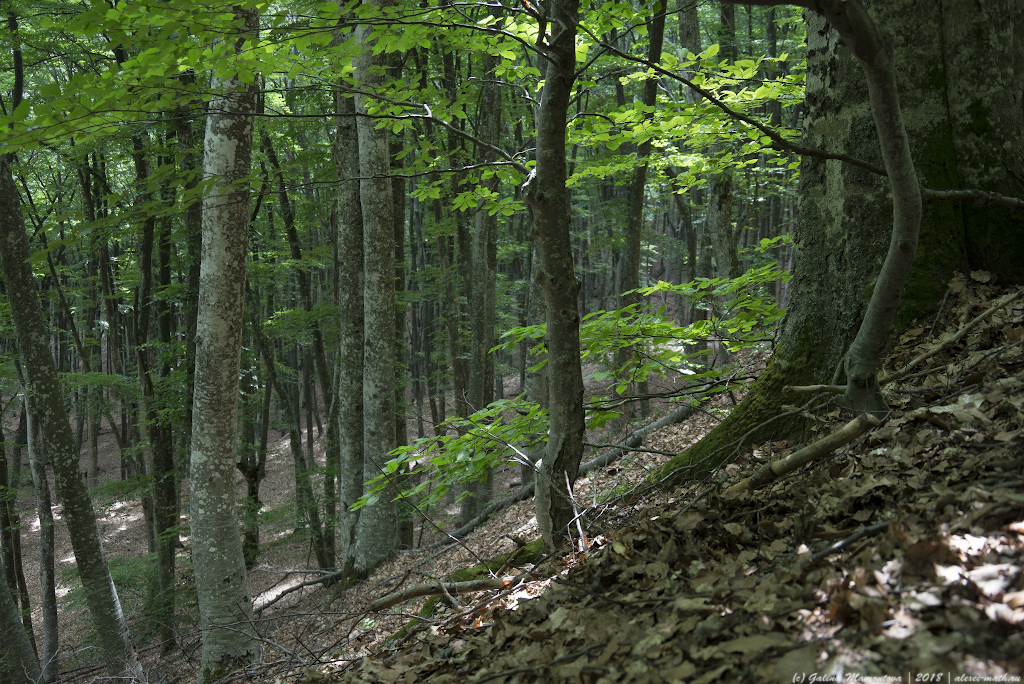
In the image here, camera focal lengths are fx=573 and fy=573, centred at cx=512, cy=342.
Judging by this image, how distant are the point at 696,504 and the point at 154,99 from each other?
3514 mm

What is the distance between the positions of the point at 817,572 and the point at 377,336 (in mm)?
7053

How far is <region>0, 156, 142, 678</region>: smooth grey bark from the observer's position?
23.8 feet

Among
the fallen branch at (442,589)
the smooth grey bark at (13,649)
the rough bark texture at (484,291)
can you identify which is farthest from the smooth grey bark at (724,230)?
the smooth grey bark at (13,649)

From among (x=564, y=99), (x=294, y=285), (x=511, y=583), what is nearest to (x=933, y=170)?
(x=564, y=99)

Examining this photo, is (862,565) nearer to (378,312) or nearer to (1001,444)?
(1001,444)

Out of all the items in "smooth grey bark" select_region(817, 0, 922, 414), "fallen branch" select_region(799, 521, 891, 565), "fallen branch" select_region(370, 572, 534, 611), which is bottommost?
"fallen branch" select_region(370, 572, 534, 611)

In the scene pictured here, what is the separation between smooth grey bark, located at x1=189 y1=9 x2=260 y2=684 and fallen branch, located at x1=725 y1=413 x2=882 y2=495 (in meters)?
4.93

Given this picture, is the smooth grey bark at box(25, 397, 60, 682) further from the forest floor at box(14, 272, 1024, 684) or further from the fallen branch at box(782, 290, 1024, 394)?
the fallen branch at box(782, 290, 1024, 394)

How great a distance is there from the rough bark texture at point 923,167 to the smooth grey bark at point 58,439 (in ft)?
25.5

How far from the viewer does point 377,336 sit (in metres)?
8.13

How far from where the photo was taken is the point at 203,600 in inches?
226

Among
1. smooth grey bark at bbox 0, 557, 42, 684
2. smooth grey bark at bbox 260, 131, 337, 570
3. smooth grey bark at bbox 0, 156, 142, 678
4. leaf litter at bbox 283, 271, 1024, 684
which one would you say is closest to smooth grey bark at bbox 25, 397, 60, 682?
smooth grey bark at bbox 0, 557, 42, 684

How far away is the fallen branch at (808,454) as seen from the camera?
224 centimetres

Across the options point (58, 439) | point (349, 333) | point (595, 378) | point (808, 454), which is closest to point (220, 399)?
point (58, 439)
